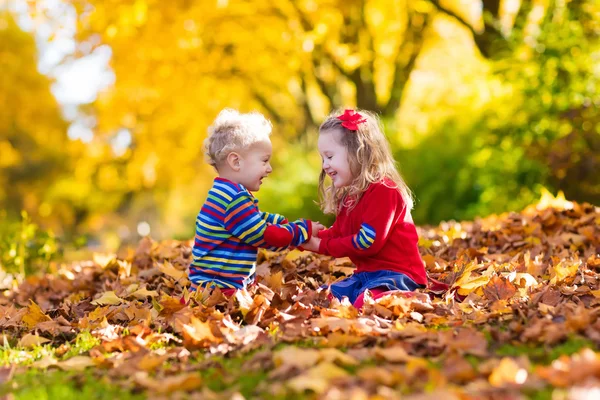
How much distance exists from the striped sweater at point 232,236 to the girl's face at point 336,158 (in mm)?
355

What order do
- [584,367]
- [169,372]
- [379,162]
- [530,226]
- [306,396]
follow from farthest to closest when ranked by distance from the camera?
1. [530,226]
2. [379,162]
3. [169,372]
4. [306,396]
5. [584,367]

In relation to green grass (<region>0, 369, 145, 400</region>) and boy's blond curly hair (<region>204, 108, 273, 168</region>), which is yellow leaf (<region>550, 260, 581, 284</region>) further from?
green grass (<region>0, 369, 145, 400</region>)

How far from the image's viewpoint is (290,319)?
3.32 metres

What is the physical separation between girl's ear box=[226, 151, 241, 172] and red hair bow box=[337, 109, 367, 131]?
0.63 meters

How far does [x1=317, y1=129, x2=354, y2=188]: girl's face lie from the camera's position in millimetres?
4016

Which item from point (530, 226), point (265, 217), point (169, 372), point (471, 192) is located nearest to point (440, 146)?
point (471, 192)

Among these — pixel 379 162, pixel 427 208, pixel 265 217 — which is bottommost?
pixel 427 208

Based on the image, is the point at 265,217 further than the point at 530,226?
No

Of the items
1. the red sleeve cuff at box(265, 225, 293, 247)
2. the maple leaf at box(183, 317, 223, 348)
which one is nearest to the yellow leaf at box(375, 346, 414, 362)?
the maple leaf at box(183, 317, 223, 348)

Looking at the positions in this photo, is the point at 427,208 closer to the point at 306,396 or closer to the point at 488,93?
A: the point at 488,93

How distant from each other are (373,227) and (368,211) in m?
0.10

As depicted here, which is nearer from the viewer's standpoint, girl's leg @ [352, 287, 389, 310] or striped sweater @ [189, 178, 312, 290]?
girl's leg @ [352, 287, 389, 310]

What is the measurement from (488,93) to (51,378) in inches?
352

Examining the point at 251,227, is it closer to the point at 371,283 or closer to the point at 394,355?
the point at 371,283
